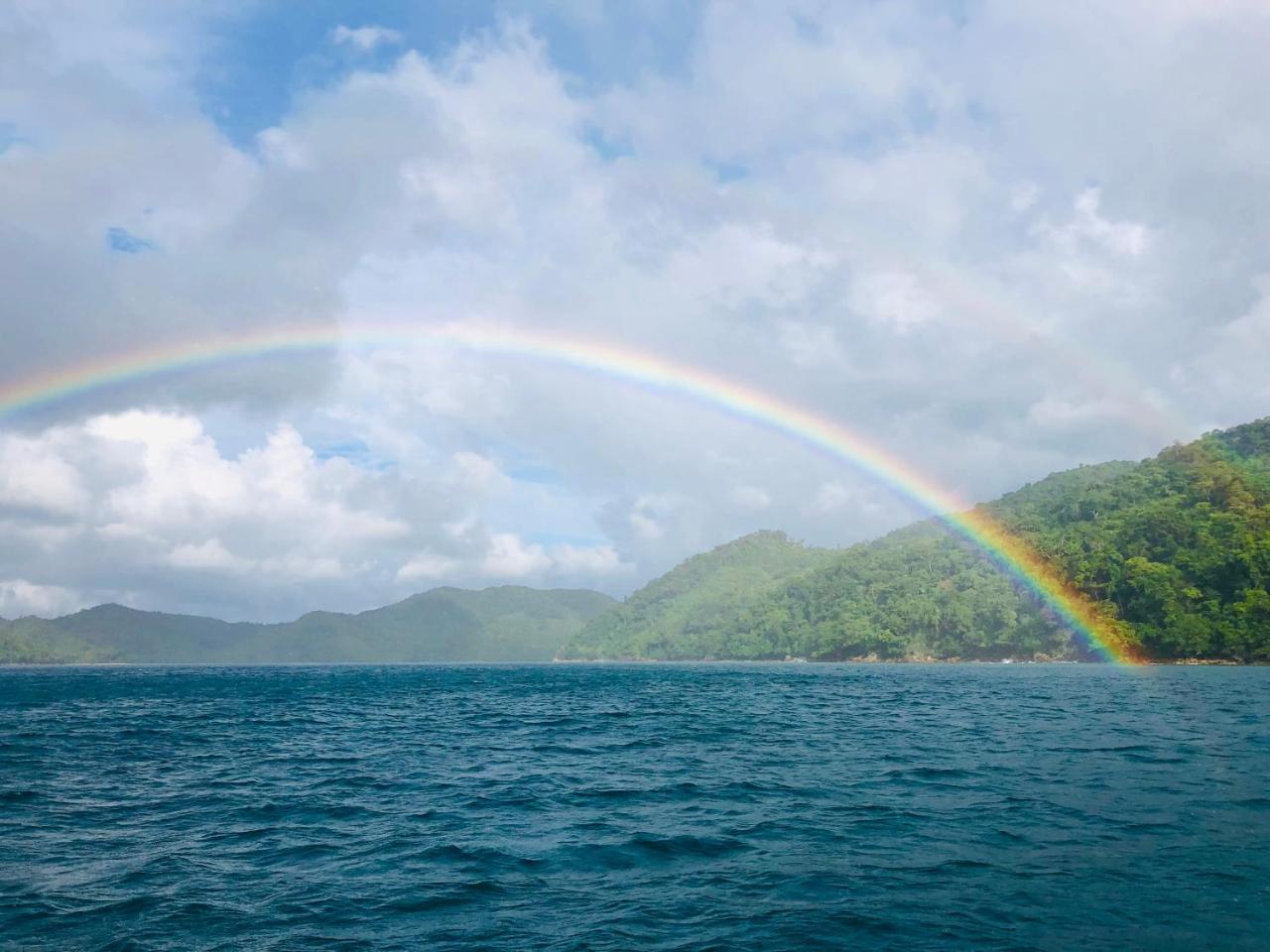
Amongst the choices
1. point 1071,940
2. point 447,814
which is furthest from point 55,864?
point 1071,940

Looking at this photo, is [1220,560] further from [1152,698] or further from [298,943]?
[298,943]

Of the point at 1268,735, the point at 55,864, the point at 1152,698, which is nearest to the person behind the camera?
the point at 55,864

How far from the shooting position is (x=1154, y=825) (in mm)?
19453

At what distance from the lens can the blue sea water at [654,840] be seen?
45.1ft

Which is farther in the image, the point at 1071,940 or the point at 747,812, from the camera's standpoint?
the point at 747,812

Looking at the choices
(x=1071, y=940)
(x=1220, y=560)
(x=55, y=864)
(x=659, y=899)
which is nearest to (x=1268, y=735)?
(x=1071, y=940)

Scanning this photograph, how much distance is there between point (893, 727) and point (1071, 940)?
104 ft

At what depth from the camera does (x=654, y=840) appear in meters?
19.6

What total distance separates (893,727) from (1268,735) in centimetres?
1604

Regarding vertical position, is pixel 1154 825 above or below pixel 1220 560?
below

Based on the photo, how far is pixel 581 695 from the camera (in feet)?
271

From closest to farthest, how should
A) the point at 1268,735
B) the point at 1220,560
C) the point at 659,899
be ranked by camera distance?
1. the point at 659,899
2. the point at 1268,735
3. the point at 1220,560

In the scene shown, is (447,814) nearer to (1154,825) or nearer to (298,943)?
(298,943)

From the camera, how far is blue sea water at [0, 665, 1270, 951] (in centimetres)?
1376
